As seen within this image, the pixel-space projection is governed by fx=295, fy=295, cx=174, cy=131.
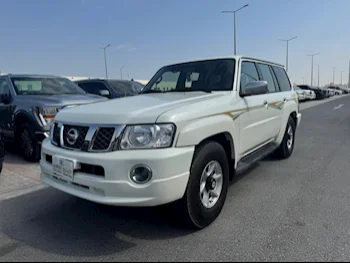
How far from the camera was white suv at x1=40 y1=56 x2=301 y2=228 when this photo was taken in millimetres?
2492

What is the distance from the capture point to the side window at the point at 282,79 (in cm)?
543

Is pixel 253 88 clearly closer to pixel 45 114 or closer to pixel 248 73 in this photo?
pixel 248 73

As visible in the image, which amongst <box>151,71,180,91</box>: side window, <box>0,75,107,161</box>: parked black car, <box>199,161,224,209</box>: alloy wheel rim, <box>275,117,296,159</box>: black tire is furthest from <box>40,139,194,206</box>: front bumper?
<box>275,117,296,159</box>: black tire

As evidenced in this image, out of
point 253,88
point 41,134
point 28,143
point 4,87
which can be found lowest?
point 28,143

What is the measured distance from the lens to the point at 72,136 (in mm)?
2873

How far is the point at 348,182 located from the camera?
4320 millimetres

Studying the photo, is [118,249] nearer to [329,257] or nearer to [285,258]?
[285,258]

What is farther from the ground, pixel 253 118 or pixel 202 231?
pixel 253 118

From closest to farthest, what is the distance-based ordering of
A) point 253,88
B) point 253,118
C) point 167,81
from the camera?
point 253,88, point 253,118, point 167,81

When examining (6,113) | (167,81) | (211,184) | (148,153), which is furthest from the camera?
(6,113)

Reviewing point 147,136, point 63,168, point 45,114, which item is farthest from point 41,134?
point 147,136

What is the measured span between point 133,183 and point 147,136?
42 centimetres

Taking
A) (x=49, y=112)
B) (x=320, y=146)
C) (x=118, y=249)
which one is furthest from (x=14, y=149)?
(x=320, y=146)

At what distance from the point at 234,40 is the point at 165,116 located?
28550mm
